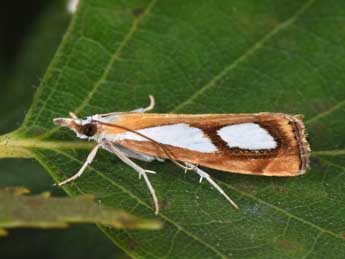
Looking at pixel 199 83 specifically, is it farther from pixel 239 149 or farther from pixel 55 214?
pixel 55 214

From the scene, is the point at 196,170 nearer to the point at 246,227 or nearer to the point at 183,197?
the point at 183,197

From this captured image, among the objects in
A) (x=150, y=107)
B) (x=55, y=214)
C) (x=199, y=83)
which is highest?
(x=199, y=83)

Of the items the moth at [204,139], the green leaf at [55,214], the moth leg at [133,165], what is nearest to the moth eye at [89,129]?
the moth at [204,139]

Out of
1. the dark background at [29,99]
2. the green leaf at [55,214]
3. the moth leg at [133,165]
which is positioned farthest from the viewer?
the dark background at [29,99]

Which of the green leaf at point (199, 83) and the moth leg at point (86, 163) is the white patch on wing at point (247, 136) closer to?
the green leaf at point (199, 83)

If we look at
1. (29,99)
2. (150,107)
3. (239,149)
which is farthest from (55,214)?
(29,99)

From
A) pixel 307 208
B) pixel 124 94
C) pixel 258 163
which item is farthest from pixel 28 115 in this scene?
pixel 307 208
